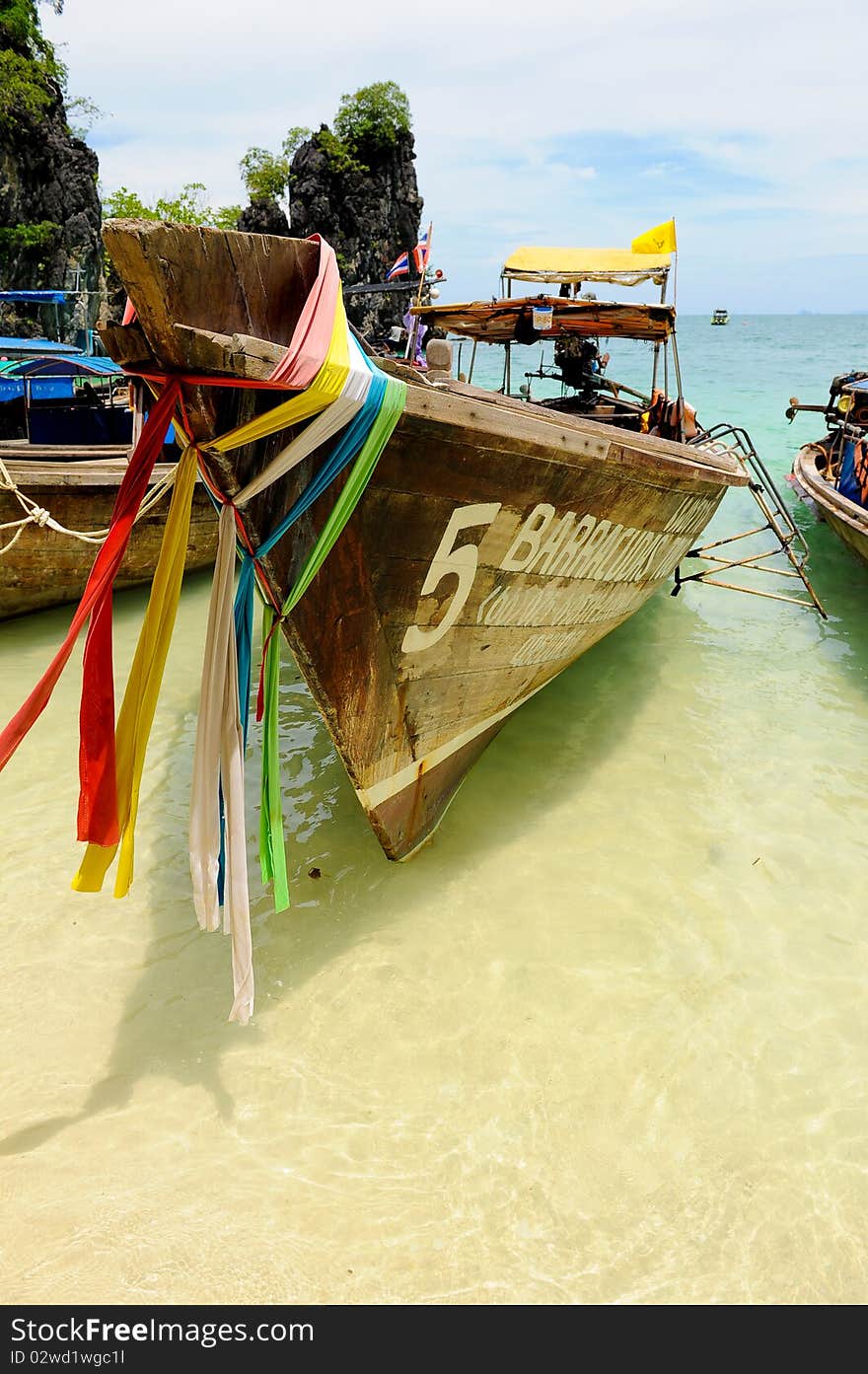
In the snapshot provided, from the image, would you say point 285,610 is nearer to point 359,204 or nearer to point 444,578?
point 444,578

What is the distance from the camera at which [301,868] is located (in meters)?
3.88

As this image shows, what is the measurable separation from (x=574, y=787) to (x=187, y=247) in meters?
3.44

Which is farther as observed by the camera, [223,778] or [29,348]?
[29,348]

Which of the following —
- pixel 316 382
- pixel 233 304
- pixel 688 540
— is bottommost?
pixel 688 540

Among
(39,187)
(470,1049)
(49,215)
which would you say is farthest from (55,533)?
(39,187)

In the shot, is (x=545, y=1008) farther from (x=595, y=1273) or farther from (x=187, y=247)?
(x=187, y=247)

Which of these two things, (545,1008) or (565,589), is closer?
(545,1008)

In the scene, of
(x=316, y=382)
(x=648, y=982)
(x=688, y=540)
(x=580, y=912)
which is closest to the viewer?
(x=316, y=382)

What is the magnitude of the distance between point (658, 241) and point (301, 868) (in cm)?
687

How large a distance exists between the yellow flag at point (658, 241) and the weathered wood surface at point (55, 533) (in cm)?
493

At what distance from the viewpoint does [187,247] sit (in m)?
2.00

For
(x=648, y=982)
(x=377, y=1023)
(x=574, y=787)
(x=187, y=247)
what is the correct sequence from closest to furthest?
1. (x=187, y=247)
2. (x=377, y=1023)
3. (x=648, y=982)
4. (x=574, y=787)

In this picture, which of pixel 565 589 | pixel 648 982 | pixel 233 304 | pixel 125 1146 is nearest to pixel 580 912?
pixel 648 982

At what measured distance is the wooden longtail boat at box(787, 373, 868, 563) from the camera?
8055 millimetres
